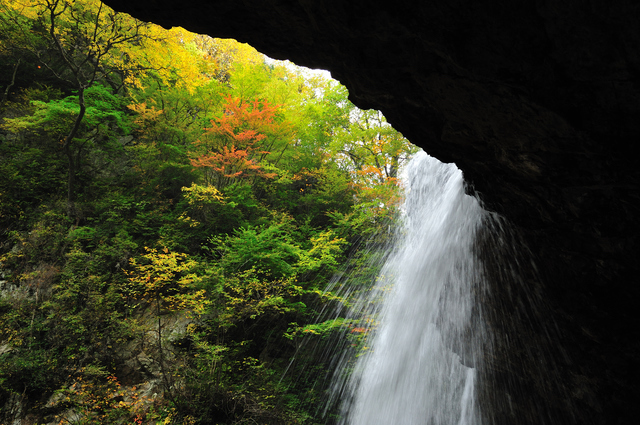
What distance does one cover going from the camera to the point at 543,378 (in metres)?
3.63

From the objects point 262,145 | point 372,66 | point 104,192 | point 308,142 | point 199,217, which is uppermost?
point 308,142

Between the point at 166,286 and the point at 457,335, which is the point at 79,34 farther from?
the point at 457,335

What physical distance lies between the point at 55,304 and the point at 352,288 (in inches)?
280

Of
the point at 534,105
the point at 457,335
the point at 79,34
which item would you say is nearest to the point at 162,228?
the point at 79,34

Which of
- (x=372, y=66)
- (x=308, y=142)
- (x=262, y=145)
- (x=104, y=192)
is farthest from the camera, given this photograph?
(x=308, y=142)

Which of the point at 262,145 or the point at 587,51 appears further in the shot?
the point at 262,145

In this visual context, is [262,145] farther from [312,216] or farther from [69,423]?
[69,423]

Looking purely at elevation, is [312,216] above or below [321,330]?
above

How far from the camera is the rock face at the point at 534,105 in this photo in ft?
5.54

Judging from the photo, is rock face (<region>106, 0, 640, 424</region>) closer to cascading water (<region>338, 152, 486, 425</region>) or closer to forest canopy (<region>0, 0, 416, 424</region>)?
cascading water (<region>338, 152, 486, 425</region>)

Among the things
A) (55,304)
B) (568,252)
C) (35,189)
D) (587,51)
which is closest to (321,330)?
(568,252)

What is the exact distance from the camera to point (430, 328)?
5.29m

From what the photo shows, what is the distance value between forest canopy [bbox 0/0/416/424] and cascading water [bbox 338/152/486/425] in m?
1.37

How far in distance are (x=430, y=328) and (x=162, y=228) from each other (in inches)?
305
